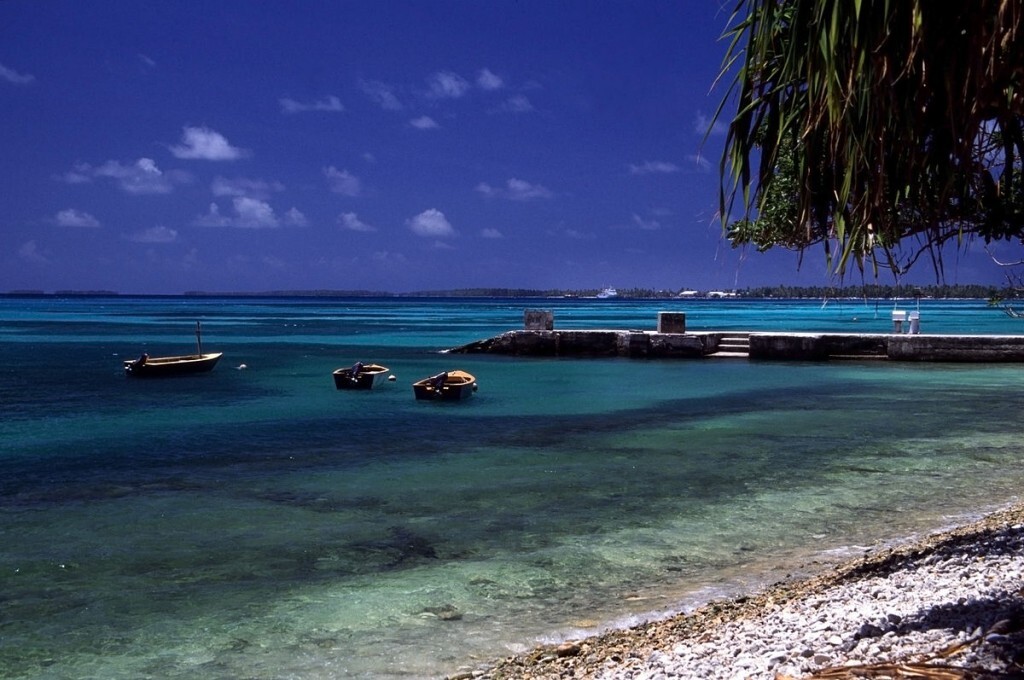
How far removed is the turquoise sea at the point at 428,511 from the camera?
6.33 metres

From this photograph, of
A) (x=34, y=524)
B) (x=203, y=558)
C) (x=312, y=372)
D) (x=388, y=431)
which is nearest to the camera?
(x=203, y=558)

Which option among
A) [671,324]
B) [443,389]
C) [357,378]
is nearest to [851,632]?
[443,389]

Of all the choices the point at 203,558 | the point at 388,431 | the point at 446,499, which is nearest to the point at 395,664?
the point at 203,558

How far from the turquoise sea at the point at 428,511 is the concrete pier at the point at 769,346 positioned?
8045mm

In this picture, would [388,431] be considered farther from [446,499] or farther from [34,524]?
[34,524]

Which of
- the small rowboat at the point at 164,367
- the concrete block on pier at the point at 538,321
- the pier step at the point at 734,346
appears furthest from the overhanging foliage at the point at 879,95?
the concrete block on pier at the point at 538,321

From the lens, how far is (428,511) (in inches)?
396

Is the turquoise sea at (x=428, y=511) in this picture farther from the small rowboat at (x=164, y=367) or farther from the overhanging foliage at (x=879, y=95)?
the small rowboat at (x=164, y=367)

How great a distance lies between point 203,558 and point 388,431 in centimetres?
851

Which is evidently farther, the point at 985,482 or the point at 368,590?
the point at 985,482

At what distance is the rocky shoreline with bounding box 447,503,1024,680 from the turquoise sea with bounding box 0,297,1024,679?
0.53m

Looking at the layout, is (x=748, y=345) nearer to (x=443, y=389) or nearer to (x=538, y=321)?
(x=538, y=321)

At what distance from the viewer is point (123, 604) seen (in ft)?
23.1

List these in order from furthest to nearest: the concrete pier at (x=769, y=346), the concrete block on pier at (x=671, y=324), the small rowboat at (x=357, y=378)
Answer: the concrete block on pier at (x=671, y=324) → the concrete pier at (x=769, y=346) → the small rowboat at (x=357, y=378)
